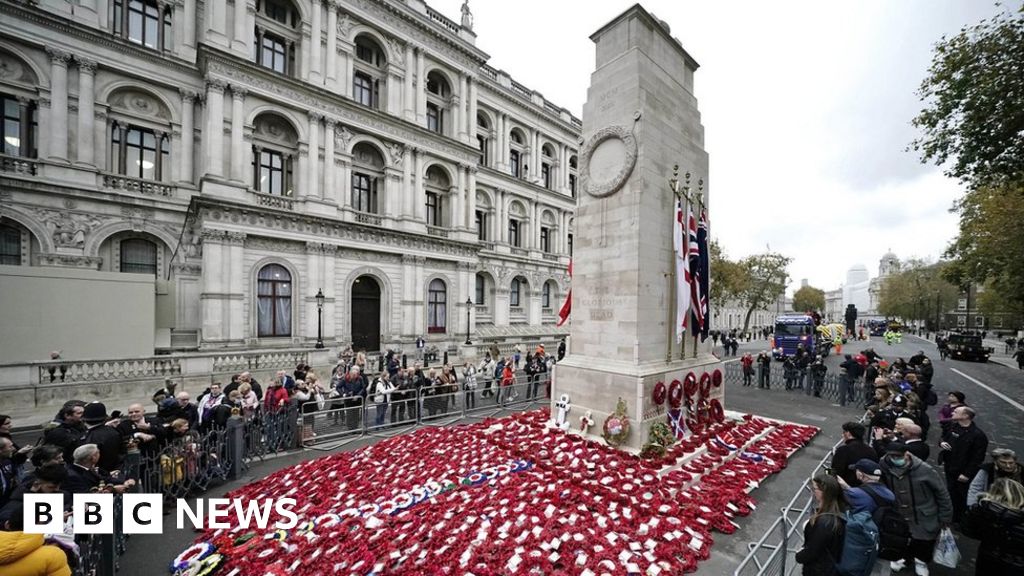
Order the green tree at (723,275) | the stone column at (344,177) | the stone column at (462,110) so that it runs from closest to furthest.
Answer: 1. the stone column at (344,177)
2. the stone column at (462,110)
3. the green tree at (723,275)

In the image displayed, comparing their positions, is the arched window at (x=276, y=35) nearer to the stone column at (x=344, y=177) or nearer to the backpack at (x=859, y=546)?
the stone column at (x=344, y=177)

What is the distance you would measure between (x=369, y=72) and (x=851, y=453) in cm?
2834

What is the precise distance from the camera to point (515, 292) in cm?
3503

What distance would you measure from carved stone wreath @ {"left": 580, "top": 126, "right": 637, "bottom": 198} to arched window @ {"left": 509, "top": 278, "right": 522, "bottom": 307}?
82.2 feet

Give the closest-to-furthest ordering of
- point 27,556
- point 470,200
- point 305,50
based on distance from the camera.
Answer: point 27,556 < point 305,50 < point 470,200

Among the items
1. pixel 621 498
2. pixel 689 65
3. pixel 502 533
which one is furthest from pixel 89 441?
pixel 689 65

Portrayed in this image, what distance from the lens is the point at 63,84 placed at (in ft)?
54.9

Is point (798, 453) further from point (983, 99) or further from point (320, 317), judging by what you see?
point (320, 317)

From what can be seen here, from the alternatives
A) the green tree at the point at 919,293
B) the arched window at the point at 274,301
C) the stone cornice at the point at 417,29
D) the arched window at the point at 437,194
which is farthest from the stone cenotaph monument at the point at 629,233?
the green tree at the point at 919,293

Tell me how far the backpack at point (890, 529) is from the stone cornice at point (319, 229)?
904 inches

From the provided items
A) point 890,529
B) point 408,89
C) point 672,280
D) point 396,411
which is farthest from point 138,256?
point 890,529

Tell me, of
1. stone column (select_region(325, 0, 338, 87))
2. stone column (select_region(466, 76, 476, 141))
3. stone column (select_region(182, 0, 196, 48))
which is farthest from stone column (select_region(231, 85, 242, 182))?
stone column (select_region(466, 76, 476, 141))

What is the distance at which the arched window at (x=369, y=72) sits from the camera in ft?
78.6

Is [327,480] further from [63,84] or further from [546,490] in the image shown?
[63,84]
